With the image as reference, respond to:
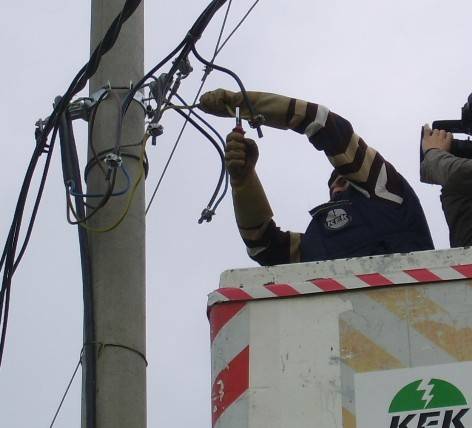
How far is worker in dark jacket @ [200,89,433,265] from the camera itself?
194 inches

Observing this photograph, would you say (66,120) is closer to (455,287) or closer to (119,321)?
(119,321)

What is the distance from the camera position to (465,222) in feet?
16.1

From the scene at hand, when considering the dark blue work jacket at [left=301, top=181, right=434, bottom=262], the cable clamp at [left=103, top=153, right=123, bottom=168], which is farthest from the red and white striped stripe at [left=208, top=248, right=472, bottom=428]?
Answer: the cable clamp at [left=103, top=153, right=123, bottom=168]

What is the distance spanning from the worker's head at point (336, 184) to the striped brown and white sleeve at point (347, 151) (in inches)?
4.5

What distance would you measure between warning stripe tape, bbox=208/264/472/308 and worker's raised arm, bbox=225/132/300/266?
1.87m

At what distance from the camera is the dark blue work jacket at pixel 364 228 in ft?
16.0

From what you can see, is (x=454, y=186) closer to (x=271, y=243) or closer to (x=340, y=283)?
(x=271, y=243)

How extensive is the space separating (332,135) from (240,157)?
0.40 metres

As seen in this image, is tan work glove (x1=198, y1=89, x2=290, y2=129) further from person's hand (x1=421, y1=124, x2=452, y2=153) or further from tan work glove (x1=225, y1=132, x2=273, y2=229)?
person's hand (x1=421, y1=124, x2=452, y2=153)

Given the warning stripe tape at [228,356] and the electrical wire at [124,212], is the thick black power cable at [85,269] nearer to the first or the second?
the electrical wire at [124,212]

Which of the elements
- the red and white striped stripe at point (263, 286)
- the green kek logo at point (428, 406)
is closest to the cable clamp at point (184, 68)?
the red and white striped stripe at point (263, 286)

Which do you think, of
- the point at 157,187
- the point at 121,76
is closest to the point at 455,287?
the point at 121,76

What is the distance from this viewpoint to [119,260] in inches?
188

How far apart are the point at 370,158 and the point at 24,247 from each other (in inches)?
60.0
